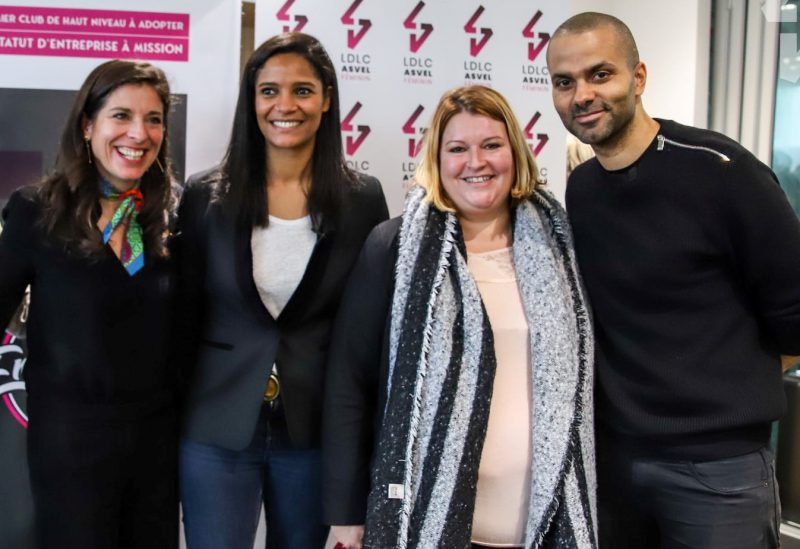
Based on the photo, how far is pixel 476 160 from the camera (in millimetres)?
1540

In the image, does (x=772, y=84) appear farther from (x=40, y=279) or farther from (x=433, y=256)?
(x=40, y=279)

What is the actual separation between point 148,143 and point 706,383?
1.43 m

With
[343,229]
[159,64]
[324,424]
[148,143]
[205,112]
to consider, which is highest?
[159,64]

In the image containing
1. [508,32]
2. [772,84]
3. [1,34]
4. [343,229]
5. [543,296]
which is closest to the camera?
[543,296]

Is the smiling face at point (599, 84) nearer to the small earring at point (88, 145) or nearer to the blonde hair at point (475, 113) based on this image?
the blonde hair at point (475, 113)

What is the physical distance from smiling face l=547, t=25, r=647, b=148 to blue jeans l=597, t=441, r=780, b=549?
29.7 inches

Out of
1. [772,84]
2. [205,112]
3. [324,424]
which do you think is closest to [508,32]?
[205,112]

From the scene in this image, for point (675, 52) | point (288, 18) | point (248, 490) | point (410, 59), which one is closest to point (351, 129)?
→ point (410, 59)

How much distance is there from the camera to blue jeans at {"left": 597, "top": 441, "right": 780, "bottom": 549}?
1548 millimetres

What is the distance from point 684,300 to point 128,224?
133 cm

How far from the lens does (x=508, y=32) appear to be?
2.56 m

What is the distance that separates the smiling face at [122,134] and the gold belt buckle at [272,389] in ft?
1.99

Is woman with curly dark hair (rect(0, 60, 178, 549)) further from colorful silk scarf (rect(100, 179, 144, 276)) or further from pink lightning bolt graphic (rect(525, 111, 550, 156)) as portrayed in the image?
pink lightning bolt graphic (rect(525, 111, 550, 156))

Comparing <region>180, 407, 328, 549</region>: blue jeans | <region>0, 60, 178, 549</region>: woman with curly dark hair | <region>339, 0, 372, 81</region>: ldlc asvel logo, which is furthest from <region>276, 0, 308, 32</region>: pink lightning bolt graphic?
<region>180, 407, 328, 549</region>: blue jeans
